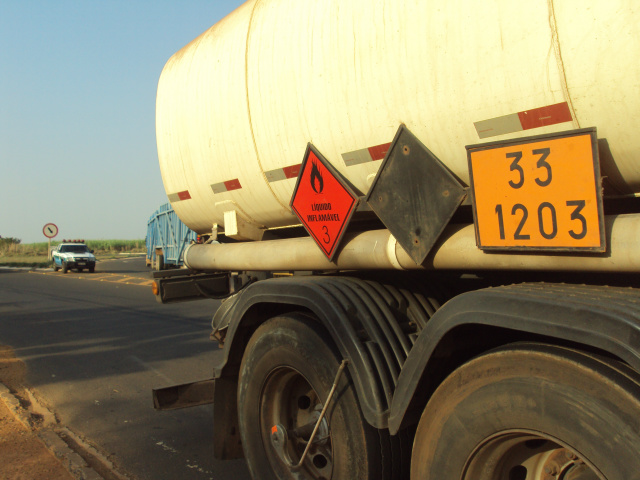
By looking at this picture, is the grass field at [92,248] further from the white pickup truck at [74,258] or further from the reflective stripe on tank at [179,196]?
the reflective stripe on tank at [179,196]

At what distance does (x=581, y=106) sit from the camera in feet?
6.86

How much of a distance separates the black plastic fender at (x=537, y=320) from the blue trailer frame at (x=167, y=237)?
19146 mm

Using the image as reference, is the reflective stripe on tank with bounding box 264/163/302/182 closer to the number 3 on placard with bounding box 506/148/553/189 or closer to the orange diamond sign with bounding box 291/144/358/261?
the orange diamond sign with bounding box 291/144/358/261

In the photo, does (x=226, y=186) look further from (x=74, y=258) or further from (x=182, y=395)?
(x=74, y=258)

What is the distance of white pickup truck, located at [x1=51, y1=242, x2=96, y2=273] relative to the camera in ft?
111

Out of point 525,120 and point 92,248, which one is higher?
point 525,120

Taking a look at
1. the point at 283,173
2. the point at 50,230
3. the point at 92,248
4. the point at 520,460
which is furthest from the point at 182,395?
the point at 92,248

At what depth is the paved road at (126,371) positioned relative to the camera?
482cm

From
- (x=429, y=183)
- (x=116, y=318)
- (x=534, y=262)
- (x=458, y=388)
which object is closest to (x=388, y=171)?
(x=429, y=183)

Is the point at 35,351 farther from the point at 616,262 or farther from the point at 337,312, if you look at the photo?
the point at 616,262

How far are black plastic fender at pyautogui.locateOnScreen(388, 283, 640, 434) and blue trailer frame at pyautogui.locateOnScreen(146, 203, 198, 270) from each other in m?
19.1

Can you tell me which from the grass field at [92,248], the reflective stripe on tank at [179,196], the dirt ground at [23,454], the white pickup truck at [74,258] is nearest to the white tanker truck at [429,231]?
the reflective stripe on tank at [179,196]

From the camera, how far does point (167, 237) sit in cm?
2514

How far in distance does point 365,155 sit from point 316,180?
16.9 inches
